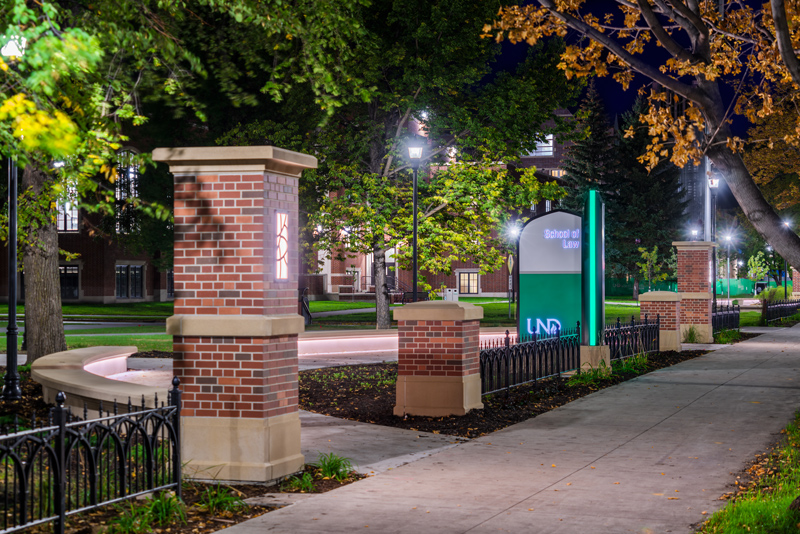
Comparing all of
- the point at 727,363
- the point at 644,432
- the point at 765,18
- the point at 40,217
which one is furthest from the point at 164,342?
the point at 765,18

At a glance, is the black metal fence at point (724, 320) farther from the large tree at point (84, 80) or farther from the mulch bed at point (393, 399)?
the large tree at point (84, 80)

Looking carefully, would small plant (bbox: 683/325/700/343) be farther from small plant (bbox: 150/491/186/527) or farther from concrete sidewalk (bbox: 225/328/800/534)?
small plant (bbox: 150/491/186/527)

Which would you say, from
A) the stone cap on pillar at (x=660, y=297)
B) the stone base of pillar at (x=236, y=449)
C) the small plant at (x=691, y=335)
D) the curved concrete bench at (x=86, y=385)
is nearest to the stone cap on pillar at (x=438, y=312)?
the curved concrete bench at (x=86, y=385)

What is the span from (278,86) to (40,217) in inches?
178

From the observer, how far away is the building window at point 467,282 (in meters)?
72.9

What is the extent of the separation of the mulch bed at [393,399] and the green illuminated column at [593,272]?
101cm

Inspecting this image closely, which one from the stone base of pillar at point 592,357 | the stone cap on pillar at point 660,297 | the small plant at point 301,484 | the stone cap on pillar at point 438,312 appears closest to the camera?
the small plant at point 301,484

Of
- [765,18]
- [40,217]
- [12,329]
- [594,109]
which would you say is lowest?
[12,329]

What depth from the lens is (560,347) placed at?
1493 centimetres

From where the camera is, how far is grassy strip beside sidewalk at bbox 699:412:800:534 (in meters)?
5.91

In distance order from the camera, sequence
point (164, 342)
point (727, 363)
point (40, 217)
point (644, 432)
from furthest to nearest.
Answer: point (164, 342), point (727, 363), point (40, 217), point (644, 432)

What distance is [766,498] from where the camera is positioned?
6809mm

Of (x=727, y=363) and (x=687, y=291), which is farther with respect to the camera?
(x=687, y=291)

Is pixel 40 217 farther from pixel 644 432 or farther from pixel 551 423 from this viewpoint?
pixel 644 432
